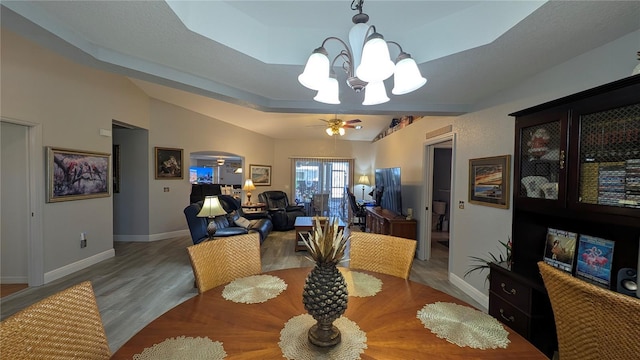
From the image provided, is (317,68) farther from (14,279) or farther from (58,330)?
(14,279)

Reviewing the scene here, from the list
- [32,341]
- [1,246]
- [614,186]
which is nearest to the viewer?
[32,341]

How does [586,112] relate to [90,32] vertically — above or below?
below

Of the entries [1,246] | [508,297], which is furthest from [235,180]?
[508,297]

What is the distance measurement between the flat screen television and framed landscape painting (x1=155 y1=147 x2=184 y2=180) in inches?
181

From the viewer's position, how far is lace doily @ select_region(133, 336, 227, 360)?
0.87 meters

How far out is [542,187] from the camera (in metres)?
1.74

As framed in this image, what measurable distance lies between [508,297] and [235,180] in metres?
12.6

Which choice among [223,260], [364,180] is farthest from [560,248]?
[364,180]

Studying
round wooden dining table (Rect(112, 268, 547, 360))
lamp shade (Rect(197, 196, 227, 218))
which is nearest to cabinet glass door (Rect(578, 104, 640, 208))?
round wooden dining table (Rect(112, 268, 547, 360))

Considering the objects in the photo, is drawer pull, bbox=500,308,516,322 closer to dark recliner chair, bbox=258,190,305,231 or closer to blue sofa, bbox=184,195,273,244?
blue sofa, bbox=184,195,273,244

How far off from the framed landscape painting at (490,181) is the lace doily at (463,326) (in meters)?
1.80

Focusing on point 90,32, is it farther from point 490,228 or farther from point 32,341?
point 490,228

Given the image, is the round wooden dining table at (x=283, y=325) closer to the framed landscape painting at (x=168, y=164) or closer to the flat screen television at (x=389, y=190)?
the flat screen television at (x=389, y=190)

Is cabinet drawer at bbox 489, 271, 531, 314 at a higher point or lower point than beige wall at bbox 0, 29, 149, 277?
lower
